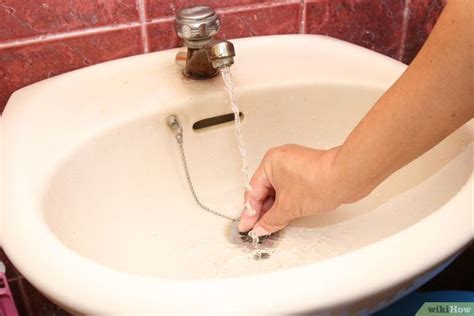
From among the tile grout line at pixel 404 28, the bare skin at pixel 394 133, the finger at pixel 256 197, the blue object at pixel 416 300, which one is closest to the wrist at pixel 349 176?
the bare skin at pixel 394 133

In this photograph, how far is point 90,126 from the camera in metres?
0.54

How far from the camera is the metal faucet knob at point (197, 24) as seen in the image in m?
0.55

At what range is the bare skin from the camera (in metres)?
0.39

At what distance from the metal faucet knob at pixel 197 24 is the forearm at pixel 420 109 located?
199 mm

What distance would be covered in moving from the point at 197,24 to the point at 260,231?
24cm

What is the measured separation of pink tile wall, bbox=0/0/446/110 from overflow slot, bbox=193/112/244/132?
13cm

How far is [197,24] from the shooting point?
0.55m

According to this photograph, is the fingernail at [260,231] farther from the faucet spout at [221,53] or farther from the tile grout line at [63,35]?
the tile grout line at [63,35]

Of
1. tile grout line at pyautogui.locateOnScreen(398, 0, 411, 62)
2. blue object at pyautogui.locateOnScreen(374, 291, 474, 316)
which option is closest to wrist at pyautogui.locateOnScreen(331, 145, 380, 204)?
blue object at pyautogui.locateOnScreen(374, 291, 474, 316)

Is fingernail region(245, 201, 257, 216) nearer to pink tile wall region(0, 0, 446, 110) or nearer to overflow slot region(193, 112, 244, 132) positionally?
overflow slot region(193, 112, 244, 132)

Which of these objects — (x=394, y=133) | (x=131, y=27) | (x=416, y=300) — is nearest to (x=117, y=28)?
(x=131, y=27)

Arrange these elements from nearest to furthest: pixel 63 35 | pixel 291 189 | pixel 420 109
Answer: pixel 420 109 → pixel 291 189 → pixel 63 35

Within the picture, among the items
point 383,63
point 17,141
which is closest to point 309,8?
point 383,63

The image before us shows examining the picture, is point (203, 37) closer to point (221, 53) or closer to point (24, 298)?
point (221, 53)
